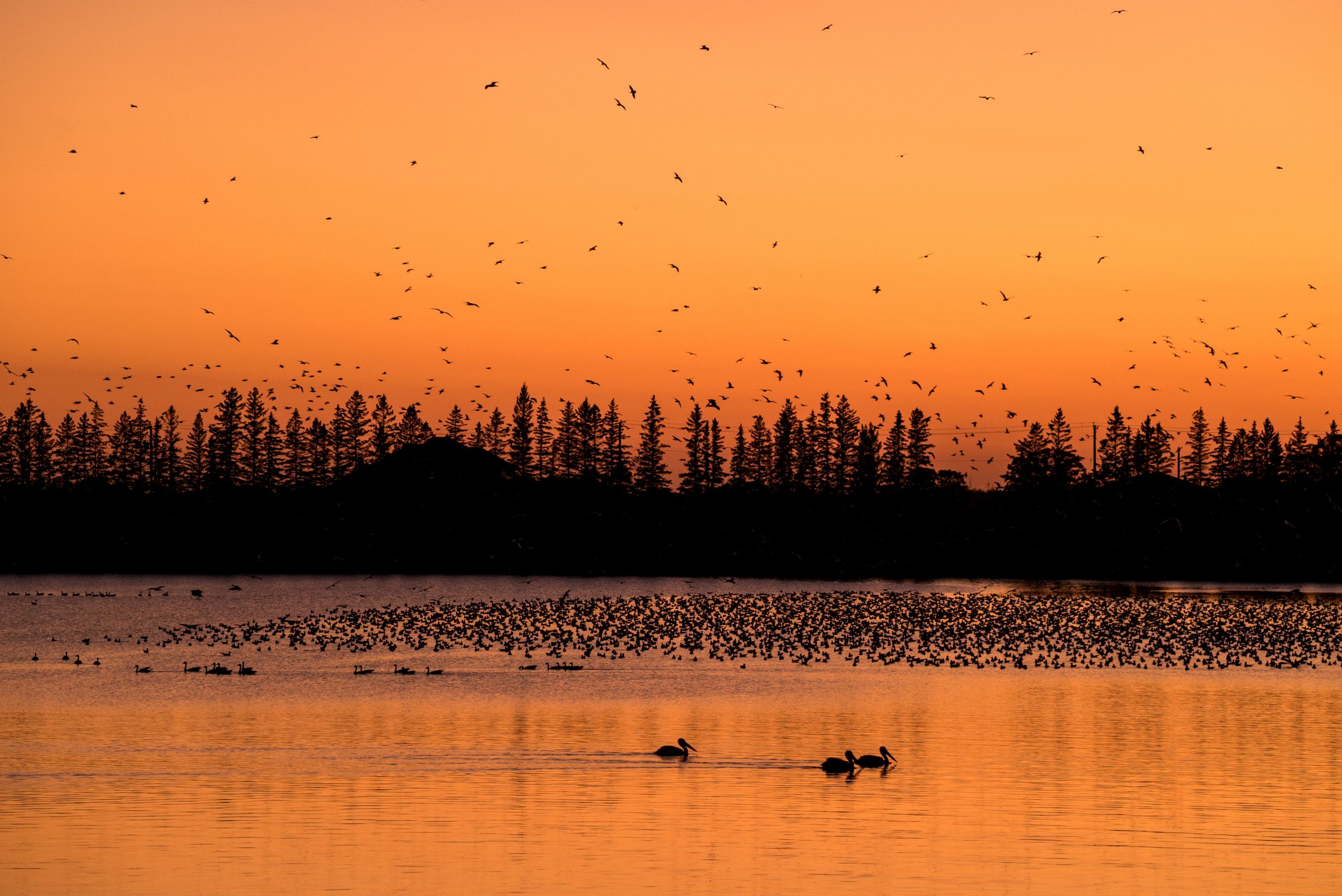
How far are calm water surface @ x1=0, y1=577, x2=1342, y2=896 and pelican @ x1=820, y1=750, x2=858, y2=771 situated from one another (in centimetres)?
41

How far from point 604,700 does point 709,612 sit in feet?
125

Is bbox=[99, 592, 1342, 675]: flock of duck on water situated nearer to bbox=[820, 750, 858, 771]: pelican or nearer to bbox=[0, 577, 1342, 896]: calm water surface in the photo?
bbox=[0, 577, 1342, 896]: calm water surface

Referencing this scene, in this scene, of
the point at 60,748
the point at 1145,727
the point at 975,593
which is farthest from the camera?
the point at 975,593

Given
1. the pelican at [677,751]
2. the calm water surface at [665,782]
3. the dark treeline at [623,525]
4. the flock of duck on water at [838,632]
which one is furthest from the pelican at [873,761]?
the dark treeline at [623,525]

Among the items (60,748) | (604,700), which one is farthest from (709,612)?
(60,748)

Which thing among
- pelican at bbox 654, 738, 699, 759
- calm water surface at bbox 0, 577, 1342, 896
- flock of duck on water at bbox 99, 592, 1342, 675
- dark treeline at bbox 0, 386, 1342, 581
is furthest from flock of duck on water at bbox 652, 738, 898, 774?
dark treeline at bbox 0, 386, 1342, 581

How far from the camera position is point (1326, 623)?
74938 mm

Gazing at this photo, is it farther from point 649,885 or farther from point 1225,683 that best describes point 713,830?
point 1225,683

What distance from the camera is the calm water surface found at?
22.1m

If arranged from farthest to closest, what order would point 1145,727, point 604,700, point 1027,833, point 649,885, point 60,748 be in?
1. point 604,700
2. point 1145,727
3. point 60,748
4. point 1027,833
5. point 649,885

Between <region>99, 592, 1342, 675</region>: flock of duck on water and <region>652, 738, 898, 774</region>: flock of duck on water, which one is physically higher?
<region>99, 592, 1342, 675</region>: flock of duck on water

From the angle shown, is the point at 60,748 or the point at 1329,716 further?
the point at 1329,716

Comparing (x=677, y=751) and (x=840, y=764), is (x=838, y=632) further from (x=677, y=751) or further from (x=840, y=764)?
(x=840, y=764)

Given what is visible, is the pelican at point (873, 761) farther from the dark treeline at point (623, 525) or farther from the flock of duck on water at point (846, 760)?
the dark treeline at point (623, 525)
